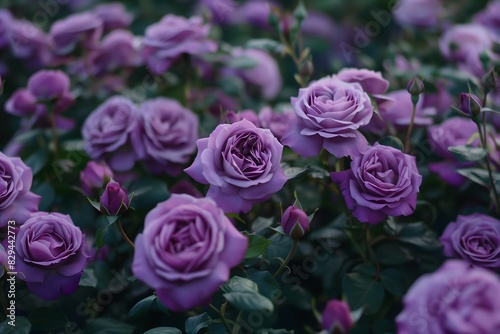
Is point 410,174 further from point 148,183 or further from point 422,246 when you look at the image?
point 148,183

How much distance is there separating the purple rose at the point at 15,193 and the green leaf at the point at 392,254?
2.32 ft

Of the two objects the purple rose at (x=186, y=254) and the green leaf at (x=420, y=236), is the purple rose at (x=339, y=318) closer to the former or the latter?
the purple rose at (x=186, y=254)

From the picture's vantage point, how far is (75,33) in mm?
1637

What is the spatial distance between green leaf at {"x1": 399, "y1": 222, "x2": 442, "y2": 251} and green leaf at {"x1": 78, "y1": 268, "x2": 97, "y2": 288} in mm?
632

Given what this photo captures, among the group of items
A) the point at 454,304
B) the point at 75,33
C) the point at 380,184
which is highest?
the point at 454,304

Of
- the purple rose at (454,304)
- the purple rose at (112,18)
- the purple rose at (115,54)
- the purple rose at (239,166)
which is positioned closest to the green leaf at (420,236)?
the purple rose at (239,166)

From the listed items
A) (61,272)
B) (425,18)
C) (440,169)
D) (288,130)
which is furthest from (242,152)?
(425,18)

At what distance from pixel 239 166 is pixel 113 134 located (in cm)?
45

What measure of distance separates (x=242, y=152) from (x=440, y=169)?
53cm

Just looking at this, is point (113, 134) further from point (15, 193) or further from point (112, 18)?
point (112, 18)

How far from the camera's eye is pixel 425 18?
1.99 metres

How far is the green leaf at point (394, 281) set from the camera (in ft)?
3.78

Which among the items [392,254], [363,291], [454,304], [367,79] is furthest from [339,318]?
[367,79]

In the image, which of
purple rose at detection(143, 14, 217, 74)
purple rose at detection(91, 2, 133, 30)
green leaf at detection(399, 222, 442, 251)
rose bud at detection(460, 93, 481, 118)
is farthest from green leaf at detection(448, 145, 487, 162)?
purple rose at detection(91, 2, 133, 30)
